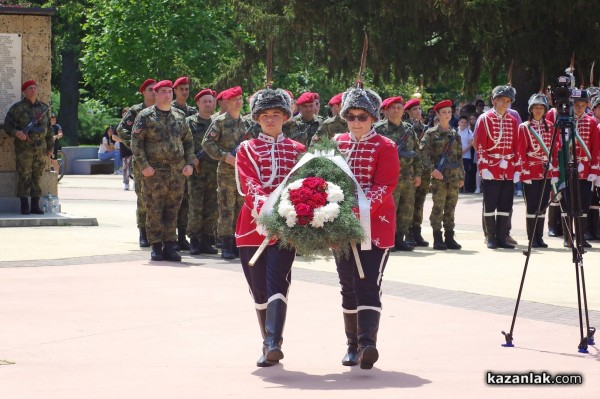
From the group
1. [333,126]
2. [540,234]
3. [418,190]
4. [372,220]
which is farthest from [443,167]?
[372,220]

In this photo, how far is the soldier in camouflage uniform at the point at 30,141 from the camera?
18625 millimetres

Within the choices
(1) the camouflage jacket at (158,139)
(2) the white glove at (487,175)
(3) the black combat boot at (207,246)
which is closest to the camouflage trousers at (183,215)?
Answer: (3) the black combat boot at (207,246)

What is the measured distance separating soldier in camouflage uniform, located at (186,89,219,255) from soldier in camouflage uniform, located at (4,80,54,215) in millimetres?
4272

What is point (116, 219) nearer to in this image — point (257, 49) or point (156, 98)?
point (156, 98)

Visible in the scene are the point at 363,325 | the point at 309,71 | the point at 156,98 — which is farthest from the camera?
the point at 309,71

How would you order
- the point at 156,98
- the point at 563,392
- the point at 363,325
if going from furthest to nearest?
the point at 156,98
the point at 363,325
the point at 563,392

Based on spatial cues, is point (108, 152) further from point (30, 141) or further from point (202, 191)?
point (202, 191)

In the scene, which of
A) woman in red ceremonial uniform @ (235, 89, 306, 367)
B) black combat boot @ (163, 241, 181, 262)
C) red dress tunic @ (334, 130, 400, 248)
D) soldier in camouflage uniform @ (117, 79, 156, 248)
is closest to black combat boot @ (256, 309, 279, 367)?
woman in red ceremonial uniform @ (235, 89, 306, 367)

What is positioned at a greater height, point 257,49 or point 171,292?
point 257,49

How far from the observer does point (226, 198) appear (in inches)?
569

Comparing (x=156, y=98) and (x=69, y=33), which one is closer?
(x=156, y=98)

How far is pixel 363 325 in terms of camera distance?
8.00 metres

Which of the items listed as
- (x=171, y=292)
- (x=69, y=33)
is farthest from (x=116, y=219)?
(x=69, y=33)

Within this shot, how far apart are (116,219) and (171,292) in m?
8.89
